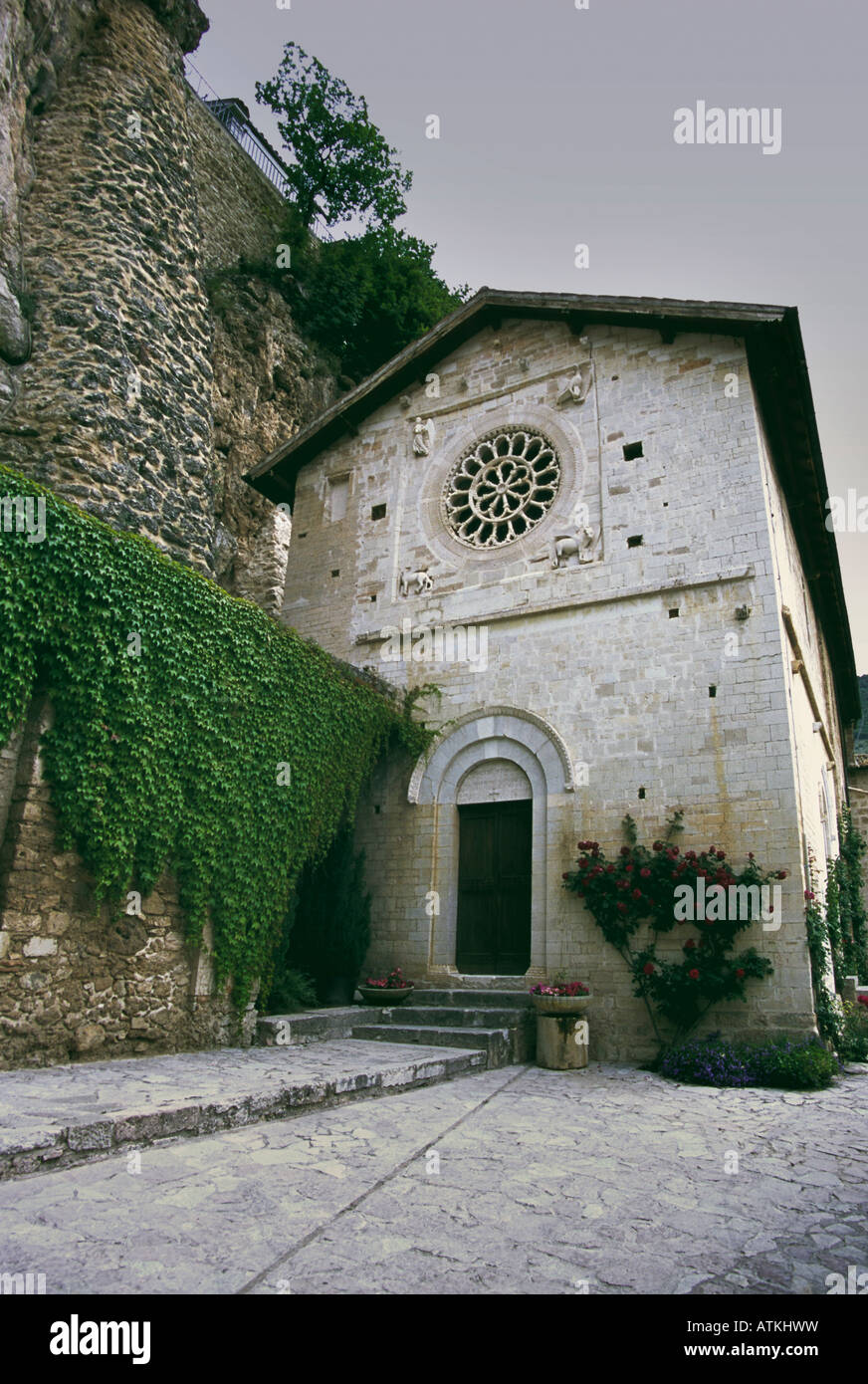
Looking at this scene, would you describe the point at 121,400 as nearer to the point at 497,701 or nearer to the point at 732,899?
the point at 497,701

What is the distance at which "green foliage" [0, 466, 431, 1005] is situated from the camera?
20.0ft

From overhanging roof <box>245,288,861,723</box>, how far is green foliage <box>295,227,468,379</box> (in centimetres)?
639

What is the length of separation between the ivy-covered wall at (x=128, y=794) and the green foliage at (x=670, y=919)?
134 inches

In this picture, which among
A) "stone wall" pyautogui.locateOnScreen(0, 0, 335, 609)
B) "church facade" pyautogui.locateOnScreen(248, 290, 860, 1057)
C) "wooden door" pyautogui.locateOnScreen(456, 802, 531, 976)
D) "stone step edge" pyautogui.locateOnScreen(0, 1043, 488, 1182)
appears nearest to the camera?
"stone step edge" pyautogui.locateOnScreen(0, 1043, 488, 1182)

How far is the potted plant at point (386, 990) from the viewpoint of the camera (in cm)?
947

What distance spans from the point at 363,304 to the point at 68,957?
1720 cm

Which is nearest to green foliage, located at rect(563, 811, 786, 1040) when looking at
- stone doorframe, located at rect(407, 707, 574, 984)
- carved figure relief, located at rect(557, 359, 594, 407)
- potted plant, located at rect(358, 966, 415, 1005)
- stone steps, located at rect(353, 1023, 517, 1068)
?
stone doorframe, located at rect(407, 707, 574, 984)

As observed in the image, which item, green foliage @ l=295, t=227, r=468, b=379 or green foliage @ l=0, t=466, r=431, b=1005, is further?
green foliage @ l=295, t=227, r=468, b=379

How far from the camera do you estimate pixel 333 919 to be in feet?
34.0

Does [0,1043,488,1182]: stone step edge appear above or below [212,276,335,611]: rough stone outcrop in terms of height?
below

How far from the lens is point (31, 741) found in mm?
6098

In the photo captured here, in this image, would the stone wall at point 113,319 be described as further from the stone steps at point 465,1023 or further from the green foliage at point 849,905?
the green foliage at point 849,905

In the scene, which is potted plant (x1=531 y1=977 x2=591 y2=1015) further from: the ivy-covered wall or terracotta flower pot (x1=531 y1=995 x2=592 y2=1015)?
the ivy-covered wall

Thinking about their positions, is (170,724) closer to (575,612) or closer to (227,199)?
(575,612)
